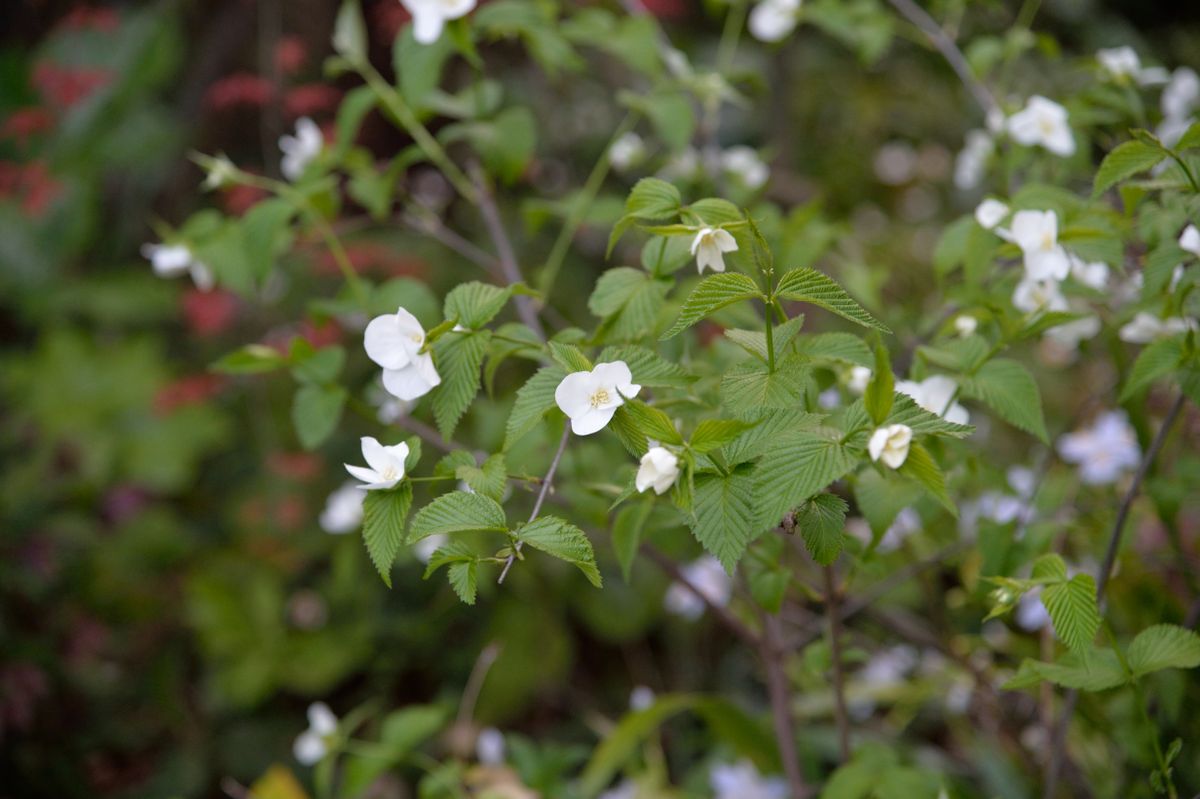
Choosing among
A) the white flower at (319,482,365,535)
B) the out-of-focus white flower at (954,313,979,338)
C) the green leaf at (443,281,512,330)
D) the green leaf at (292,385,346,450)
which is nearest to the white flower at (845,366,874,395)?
the out-of-focus white flower at (954,313,979,338)

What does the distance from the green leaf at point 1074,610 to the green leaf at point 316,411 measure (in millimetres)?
659

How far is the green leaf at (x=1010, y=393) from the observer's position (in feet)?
2.59

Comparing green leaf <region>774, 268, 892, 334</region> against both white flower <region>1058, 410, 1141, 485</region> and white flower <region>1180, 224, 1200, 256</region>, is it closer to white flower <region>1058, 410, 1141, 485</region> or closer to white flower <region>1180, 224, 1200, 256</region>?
white flower <region>1180, 224, 1200, 256</region>

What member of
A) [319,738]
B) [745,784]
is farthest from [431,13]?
[745,784]

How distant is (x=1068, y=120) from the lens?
1089mm

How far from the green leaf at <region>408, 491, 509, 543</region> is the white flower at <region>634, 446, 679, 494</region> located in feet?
0.32

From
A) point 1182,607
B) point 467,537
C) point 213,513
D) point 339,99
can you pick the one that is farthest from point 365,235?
point 1182,607

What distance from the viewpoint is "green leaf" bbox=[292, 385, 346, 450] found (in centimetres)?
94

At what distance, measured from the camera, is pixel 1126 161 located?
78 cm

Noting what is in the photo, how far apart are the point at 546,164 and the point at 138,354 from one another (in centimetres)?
117

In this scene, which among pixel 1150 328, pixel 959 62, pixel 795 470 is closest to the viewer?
pixel 795 470

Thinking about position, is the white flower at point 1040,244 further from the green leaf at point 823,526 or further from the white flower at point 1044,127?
the green leaf at point 823,526

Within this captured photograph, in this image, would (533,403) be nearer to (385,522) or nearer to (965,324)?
(385,522)

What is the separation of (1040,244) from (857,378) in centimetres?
20
